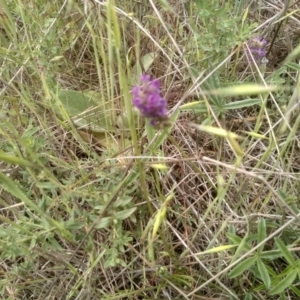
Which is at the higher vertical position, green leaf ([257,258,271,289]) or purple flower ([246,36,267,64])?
purple flower ([246,36,267,64])

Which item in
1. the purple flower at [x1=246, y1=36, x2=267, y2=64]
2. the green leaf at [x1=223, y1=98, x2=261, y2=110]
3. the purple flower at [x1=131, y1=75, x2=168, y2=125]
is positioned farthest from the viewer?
the purple flower at [x1=246, y1=36, x2=267, y2=64]

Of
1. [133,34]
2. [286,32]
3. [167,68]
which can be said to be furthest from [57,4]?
[286,32]

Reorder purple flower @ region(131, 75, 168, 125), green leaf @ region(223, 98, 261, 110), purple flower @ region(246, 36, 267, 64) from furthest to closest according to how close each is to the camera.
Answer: purple flower @ region(246, 36, 267, 64), green leaf @ region(223, 98, 261, 110), purple flower @ region(131, 75, 168, 125)

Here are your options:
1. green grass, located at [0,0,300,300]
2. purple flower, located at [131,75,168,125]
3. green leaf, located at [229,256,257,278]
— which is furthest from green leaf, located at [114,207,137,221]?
purple flower, located at [131,75,168,125]

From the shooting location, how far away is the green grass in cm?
85

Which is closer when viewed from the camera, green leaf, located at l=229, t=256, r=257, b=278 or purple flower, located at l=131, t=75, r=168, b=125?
purple flower, located at l=131, t=75, r=168, b=125

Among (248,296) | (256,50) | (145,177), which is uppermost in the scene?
(256,50)

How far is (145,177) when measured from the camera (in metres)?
0.97

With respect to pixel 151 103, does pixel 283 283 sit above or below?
below

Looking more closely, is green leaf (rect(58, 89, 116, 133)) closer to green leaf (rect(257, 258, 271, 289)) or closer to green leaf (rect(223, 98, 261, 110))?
green leaf (rect(223, 98, 261, 110))

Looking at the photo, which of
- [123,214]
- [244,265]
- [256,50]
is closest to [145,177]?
[123,214]

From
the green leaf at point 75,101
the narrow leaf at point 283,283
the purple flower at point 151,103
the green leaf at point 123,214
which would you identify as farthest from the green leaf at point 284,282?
the green leaf at point 75,101

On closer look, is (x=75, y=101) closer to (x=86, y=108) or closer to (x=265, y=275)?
(x=86, y=108)

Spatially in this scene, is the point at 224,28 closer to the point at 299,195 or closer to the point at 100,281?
the point at 299,195
